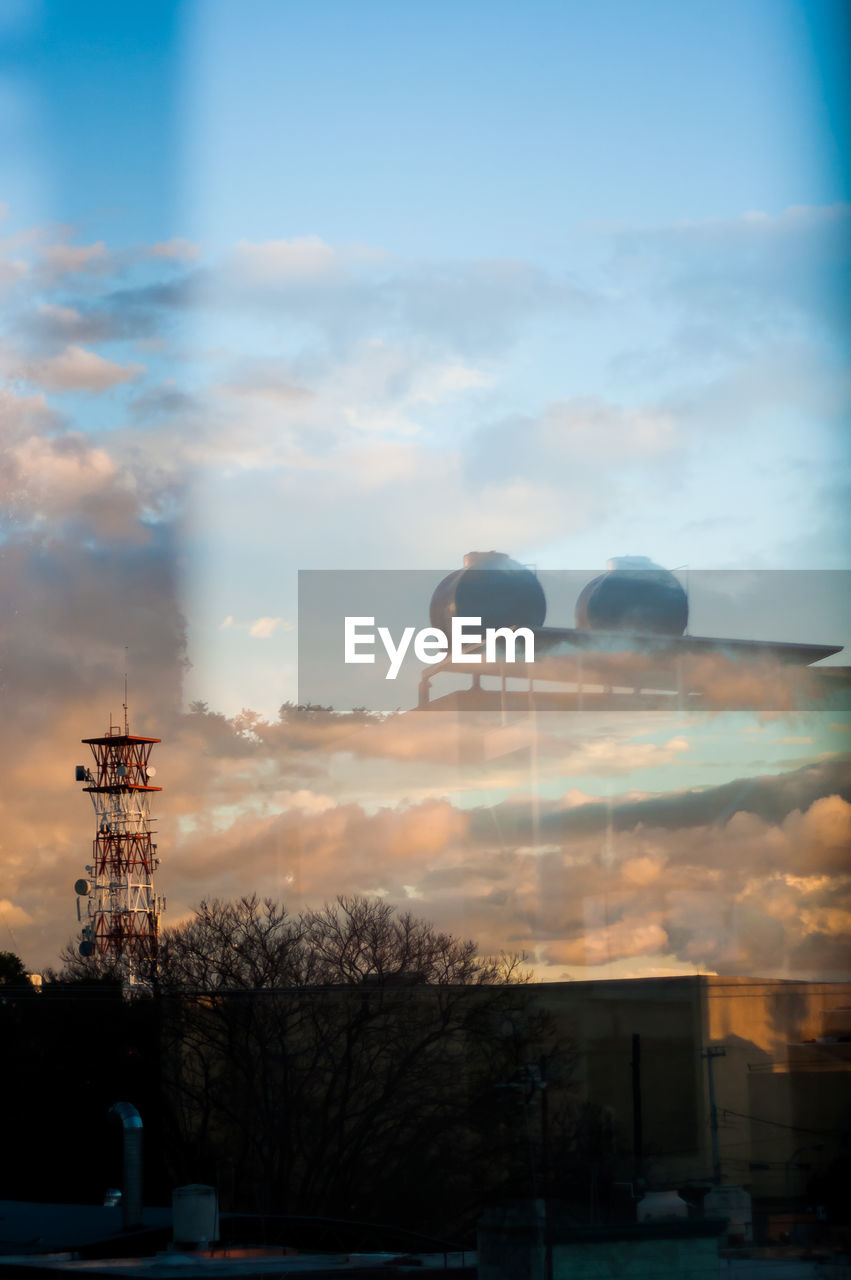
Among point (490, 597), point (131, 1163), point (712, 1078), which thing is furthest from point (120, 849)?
point (712, 1078)

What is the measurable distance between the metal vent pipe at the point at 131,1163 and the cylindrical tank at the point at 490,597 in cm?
583

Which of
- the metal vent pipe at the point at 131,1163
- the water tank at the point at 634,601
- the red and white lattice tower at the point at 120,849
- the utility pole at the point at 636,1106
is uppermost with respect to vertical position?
the water tank at the point at 634,601

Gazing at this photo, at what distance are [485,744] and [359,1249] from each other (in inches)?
157

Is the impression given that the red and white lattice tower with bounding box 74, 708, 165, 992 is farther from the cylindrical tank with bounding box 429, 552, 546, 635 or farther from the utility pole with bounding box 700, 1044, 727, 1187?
the utility pole with bounding box 700, 1044, 727, 1187

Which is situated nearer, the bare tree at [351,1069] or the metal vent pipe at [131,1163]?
the bare tree at [351,1069]

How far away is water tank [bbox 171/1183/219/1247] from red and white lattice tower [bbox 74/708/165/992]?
820 cm

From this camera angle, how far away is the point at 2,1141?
14.6 m

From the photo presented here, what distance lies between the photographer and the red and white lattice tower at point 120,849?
1848 centimetres

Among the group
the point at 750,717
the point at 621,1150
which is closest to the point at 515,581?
the point at 750,717

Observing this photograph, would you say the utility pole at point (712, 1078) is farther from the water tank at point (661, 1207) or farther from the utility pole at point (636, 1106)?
the utility pole at point (636, 1106)

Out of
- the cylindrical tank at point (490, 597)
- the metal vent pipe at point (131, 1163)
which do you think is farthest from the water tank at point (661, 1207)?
the metal vent pipe at point (131, 1163)

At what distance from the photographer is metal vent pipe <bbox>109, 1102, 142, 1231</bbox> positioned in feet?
Answer: 36.6

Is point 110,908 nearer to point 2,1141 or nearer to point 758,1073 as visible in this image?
point 2,1141

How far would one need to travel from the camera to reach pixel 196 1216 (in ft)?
31.6
